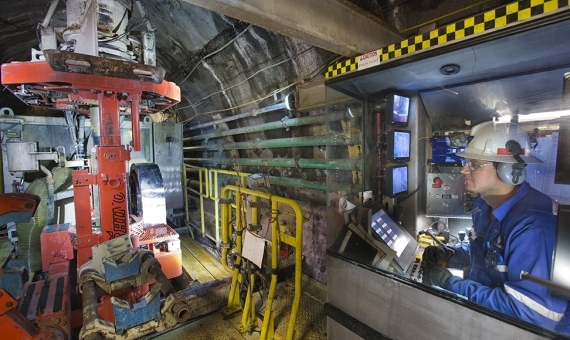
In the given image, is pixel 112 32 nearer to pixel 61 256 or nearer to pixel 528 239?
pixel 61 256

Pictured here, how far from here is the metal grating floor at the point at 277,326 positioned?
2838 mm

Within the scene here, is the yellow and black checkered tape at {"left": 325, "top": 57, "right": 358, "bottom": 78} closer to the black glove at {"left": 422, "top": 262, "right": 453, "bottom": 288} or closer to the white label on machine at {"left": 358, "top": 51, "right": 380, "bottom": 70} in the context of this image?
the white label on machine at {"left": 358, "top": 51, "right": 380, "bottom": 70}

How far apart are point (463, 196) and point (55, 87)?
4892mm

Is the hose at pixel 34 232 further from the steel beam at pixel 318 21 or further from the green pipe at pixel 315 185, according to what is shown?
the steel beam at pixel 318 21

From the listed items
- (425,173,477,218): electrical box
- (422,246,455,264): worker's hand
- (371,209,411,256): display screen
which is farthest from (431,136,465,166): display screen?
(422,246,455,264): worker's hand

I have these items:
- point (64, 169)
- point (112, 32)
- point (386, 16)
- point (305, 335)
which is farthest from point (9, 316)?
point (386, 16)

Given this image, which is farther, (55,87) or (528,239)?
(55,87)

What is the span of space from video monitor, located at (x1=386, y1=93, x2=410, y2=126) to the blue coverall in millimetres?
1499

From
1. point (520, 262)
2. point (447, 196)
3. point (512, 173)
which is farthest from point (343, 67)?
point (447, 196)

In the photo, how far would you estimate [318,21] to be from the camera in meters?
2.00

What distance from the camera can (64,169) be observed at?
5.23 m

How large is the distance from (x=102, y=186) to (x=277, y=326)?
2.58 meters

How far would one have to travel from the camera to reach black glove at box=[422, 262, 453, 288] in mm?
2035

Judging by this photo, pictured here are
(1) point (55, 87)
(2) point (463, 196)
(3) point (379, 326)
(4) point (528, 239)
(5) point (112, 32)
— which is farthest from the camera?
(2) point (463, 196)
